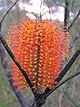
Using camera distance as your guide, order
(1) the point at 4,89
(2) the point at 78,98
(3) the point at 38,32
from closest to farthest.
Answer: (3) the point at 38,32 → (2) the point at 78,98 → (1) the point at 4,89

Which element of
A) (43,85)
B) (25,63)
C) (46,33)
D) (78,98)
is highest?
(46,33)

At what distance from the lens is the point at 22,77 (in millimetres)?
1887

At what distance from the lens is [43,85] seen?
6.14 ft

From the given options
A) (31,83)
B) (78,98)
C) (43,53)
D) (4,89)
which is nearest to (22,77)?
(31,83)

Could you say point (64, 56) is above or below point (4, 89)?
above

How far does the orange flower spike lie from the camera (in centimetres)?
180

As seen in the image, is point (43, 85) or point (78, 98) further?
point (78, 98)

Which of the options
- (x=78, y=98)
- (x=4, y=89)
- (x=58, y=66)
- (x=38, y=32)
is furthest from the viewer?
(x=4, y=89)

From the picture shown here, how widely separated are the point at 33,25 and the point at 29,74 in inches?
10.4

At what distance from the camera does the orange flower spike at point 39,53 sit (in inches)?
70.7

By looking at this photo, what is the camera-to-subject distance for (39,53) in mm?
1811

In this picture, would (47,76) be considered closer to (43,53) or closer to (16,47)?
(43,53)

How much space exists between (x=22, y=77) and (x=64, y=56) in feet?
0.93

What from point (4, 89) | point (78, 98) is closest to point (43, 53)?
point (78, 98)
